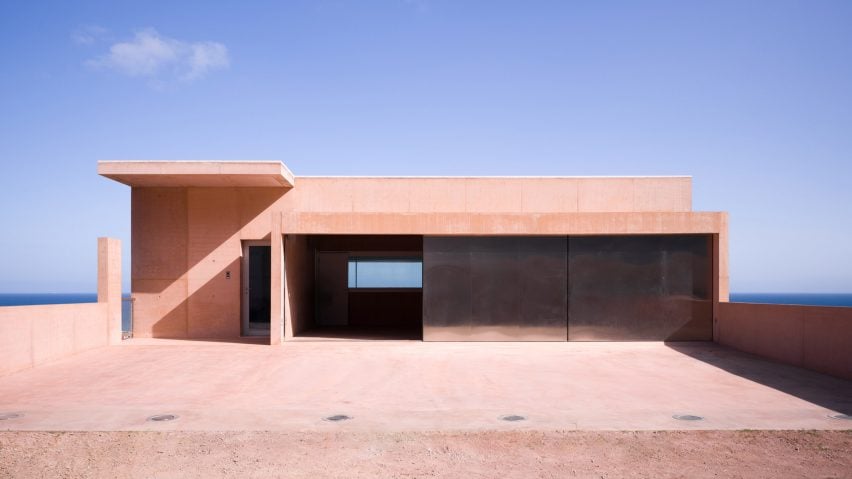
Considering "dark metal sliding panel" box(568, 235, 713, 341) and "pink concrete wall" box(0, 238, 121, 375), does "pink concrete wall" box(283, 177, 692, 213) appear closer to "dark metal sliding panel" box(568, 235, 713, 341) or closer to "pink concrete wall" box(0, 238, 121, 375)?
"dark metal sliding panel" box(568, 235, 713, 341)

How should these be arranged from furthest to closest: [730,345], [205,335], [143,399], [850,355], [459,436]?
[205,335] < [730,345] < [850,355] < [143,399] < [459,436]

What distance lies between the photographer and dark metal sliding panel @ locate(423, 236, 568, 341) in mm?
14617

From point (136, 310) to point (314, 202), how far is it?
5303mm

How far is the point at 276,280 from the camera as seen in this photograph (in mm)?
14188

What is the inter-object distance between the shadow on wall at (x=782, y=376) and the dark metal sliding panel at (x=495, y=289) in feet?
9.72

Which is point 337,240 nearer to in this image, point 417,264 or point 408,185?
point 417,264

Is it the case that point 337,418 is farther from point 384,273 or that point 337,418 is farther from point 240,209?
point 384,273

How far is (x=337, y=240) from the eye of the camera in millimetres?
19781

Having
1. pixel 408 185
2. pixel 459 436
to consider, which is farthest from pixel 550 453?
pixel 408 185

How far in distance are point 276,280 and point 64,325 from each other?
427 centimetres

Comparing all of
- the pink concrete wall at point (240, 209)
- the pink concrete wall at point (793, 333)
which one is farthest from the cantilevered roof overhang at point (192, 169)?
the pink concrete wall at point (793, 333)

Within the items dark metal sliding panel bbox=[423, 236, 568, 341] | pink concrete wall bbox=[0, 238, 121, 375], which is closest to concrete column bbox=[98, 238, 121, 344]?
pink concrete wall bbox=[0, 238, 121, 375]

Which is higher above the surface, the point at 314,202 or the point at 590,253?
the point at 314,202

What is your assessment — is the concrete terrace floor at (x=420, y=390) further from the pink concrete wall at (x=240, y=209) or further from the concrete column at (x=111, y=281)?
the pink concrete wall at (x=240, y=209)
